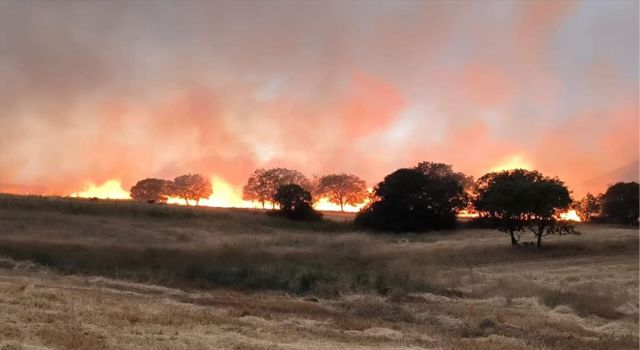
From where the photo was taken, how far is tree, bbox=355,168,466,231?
93.2 m

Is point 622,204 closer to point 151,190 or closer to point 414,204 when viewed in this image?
point 414,204

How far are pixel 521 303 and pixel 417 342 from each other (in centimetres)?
1430

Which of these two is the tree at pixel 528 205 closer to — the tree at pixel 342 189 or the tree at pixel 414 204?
the tree at pixel 414 204

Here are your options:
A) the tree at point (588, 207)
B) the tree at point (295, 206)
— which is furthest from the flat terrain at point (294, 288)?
the tree at point (588, 207)

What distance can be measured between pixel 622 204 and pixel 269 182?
79616 millimetres

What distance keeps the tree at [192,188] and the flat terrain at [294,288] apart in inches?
2833

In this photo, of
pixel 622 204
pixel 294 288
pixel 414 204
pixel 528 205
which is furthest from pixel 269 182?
pixel 294 288

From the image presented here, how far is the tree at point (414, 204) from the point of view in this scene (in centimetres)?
9325

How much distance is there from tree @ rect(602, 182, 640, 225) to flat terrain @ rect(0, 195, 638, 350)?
1586 inches

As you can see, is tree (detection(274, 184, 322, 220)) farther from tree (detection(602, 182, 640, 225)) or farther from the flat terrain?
tree (detection(602, 182, 640, 225))

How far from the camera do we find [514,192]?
6419 centimetres

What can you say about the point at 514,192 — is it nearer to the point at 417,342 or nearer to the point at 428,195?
the point at 428,195

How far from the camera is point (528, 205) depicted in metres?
62.4

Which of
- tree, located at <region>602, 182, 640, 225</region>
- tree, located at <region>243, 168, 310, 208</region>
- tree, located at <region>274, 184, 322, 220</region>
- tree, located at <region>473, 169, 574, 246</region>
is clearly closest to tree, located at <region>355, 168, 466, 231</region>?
tree, located at <region>274, 184, 322, 220</region>
